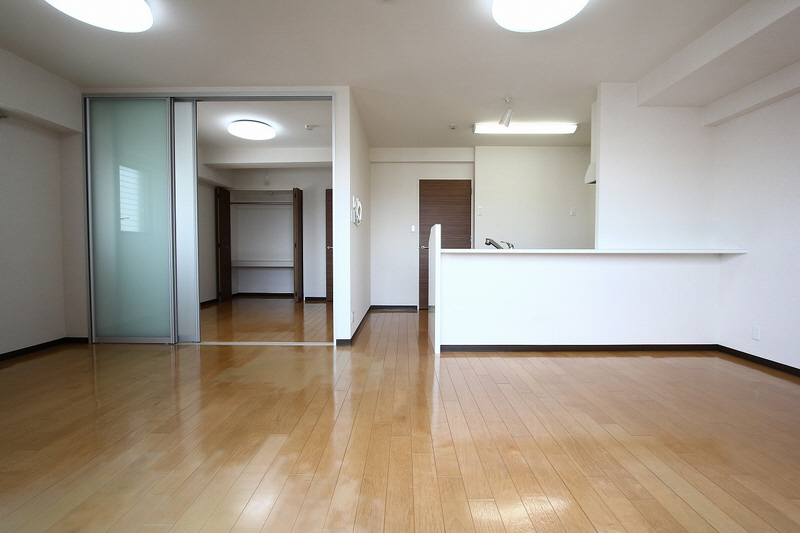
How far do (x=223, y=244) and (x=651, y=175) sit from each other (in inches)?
260

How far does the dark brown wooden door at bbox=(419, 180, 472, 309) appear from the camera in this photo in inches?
247

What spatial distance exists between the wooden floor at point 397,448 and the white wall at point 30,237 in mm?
657

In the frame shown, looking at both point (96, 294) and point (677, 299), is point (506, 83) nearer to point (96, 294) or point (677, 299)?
point (677, 299)

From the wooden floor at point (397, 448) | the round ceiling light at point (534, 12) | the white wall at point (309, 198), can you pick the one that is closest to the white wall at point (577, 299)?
the wooden floor at point (397, 448)

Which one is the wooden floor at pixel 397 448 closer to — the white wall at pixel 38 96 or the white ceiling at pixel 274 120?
the white wall at pixel 38 96

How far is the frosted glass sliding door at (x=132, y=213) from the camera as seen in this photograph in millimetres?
3828

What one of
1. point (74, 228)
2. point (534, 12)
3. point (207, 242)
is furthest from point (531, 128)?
point (207, 242)

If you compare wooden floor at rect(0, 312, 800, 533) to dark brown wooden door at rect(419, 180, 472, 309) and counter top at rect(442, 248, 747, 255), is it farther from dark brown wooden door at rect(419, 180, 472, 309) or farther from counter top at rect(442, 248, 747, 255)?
dark brown wooden door at rect(419, 180, 472, 309)

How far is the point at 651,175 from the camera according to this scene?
372 cm

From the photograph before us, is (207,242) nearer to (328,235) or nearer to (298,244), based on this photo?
(298,244)

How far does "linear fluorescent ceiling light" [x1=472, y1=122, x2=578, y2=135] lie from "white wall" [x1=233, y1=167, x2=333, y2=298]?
327 centimetres

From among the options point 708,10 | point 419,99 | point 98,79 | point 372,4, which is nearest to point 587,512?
point 372,4

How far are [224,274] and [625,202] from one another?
255 inches

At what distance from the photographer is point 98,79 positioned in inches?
141
